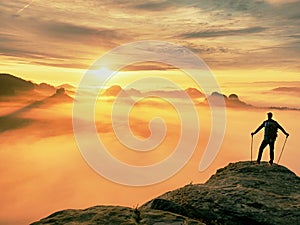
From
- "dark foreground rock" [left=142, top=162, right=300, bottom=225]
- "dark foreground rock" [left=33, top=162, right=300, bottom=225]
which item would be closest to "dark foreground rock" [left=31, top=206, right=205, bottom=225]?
"dark foreground rock" [left=33, top=162, right=300, bottom=225]

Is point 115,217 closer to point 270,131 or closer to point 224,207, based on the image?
point 224,207

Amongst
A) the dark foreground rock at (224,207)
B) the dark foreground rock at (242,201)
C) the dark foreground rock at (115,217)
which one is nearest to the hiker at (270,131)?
the dark foreground rock at (224,207)

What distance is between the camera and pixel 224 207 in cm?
1638

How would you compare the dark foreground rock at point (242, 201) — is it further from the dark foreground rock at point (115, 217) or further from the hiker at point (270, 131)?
the hiker at point (270, 131)

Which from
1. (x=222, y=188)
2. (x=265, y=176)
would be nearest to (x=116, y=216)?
(x=222, y=188)

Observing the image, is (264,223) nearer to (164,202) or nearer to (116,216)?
(164,202)

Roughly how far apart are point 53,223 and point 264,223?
8.80 metres

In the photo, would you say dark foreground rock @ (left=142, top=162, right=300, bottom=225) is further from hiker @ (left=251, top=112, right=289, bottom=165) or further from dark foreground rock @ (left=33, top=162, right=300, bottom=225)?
hiker @ (left=251, top=112, right=289, bottom=165)

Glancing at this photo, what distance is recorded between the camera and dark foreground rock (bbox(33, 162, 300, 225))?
487 inches

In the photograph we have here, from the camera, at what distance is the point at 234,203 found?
16.7 m

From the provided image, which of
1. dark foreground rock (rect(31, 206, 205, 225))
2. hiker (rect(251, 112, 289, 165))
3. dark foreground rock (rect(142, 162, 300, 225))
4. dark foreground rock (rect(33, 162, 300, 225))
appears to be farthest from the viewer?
hiker (rect(251, 112, 289, 165))

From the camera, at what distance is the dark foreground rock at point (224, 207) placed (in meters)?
12.4

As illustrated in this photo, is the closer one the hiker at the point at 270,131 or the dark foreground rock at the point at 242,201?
the dark foreground rock at the point at 242,201

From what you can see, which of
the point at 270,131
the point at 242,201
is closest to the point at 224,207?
the point at 242,201
